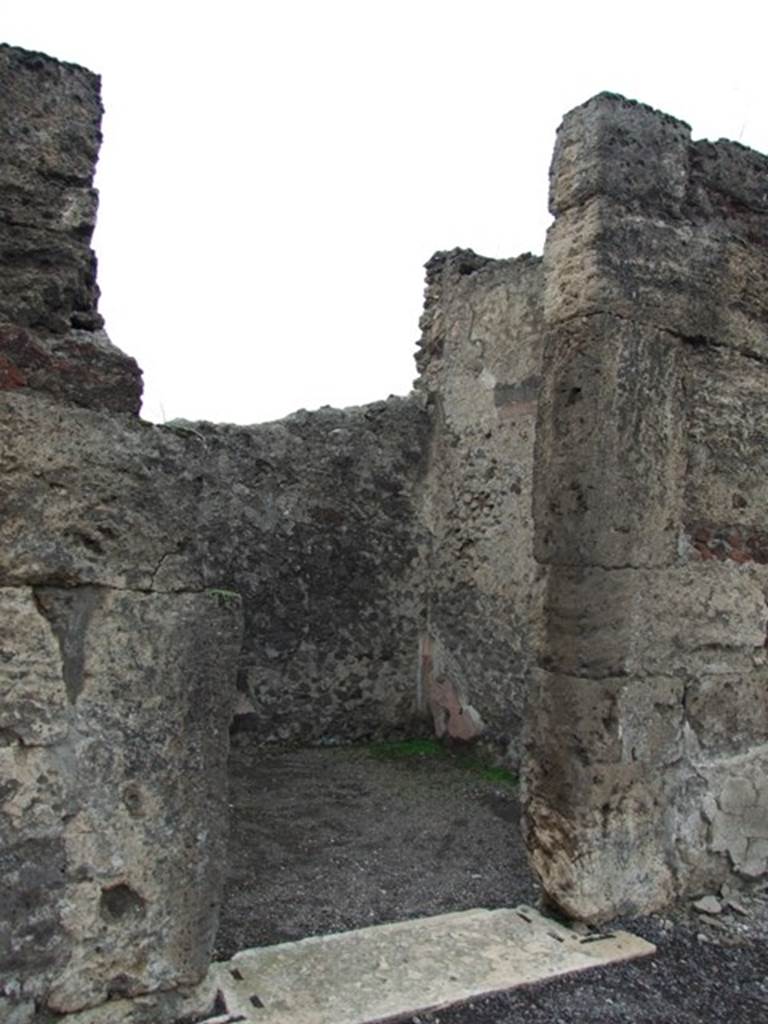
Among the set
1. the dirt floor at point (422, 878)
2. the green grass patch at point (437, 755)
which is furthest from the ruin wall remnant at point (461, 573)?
the dirt floor at point (422, 878)

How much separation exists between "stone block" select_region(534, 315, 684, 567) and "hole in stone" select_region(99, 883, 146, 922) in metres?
1.86

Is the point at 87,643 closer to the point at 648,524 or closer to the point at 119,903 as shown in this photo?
the point at 119,903

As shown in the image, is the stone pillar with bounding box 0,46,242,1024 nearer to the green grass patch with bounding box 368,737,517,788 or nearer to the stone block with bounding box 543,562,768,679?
the stone block with bounding box 543,562,768,679

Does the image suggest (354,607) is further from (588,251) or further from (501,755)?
(588,251)

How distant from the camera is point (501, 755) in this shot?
6066mm

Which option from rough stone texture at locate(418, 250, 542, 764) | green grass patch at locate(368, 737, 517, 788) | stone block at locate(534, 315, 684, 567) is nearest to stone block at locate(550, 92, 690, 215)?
stone block at locate(534, 315, 684, 567)

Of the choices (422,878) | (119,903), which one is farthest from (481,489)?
(119,903)

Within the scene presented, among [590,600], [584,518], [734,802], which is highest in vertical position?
[584,518]

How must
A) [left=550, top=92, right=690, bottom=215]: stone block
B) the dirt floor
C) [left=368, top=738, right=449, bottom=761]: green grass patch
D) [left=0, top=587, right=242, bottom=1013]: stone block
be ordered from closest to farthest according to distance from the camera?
[left=0, top=587, right=242, bottom=1013]: stone block < the dirt floor < [left=550, top=92, right=690, bottom=215]: stone block < [left=368, top=738, right=449, bottom=761]: green grass patch

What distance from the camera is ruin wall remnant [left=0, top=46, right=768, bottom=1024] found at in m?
2.28

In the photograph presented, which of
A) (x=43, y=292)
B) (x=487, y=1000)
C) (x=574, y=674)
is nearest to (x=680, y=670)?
(x=574, y=674)

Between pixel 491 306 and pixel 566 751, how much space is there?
3915mm

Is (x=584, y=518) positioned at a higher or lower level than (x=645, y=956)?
higher

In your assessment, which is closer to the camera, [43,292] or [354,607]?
[43,292]
